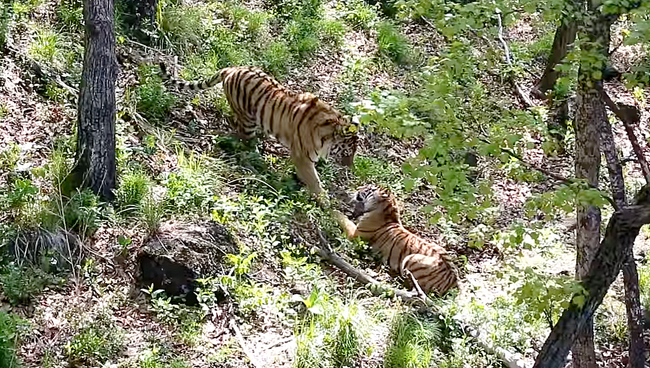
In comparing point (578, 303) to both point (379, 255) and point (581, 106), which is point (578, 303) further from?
point (379, 255)

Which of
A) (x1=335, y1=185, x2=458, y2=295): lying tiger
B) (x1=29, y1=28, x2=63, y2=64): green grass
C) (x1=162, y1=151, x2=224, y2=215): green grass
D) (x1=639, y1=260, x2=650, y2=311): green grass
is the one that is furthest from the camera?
(x1=29, y1=28, x2=63, y2=64): green grass

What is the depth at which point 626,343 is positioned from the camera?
6762mm

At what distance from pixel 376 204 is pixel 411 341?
79.8 inches

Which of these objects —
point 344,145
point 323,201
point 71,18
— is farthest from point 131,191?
point 71,18

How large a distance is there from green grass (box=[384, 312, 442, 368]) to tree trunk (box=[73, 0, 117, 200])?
8.33 ft

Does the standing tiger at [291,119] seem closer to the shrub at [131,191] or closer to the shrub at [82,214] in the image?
the shrub at [131,191]

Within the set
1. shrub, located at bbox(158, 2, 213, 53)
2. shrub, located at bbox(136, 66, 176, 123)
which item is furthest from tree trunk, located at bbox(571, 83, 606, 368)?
shrub, located at bbox(158, 2, 213, 53)

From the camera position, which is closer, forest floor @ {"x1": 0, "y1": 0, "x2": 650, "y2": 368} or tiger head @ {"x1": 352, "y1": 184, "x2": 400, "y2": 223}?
forest floor @ {"x1": 0, "y1": 0, "x2": 650, "y2": 368}

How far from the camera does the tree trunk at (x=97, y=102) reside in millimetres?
5844

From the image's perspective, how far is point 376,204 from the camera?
24.6ft

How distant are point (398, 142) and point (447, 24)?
541cm

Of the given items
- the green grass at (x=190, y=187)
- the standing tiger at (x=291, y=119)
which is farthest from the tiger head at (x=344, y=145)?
the green grass at (x=190, y=187)

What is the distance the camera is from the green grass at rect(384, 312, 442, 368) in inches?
219

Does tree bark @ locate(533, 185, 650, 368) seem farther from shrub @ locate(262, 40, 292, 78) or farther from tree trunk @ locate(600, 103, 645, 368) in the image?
shrub @ locate(262, 40, 292, 78)
